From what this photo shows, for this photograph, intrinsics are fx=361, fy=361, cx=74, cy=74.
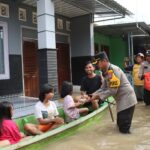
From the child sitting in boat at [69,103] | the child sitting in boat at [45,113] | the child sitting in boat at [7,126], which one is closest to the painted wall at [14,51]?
the child sitting in boat at [69,103]

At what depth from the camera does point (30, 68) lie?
12.5 meters

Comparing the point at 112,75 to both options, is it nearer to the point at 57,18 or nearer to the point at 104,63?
the point at 104,63

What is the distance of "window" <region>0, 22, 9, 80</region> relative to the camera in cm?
1077

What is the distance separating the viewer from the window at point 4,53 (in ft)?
35.3

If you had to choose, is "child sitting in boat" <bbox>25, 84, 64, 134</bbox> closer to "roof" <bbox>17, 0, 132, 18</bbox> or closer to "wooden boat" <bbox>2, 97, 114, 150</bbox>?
"wooden boat" <bbox>2, 97, 114, 150</bbox>

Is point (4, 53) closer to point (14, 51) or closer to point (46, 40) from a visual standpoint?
point (14, 51)

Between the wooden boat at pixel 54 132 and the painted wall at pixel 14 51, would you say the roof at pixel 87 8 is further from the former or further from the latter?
the wooden boat at pixel 54 132

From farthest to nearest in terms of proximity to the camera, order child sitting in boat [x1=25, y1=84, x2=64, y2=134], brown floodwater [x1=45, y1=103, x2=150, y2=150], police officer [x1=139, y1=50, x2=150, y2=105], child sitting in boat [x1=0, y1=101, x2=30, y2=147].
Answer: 1. police officer [x1=139, y1=50, x2=150, y2=105]
2. child sitting in boat [x1=25, y1=84, x2=64, y2=134]
3. brown floodwater [x1=45, y1=103, x2=150, y2=150]
4. child sitting in boat [x1=0, y1=101, x2=30, y2=147]

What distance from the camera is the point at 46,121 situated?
643 centimetres

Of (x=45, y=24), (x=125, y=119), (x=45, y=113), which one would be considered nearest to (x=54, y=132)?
(x=45, y=113)

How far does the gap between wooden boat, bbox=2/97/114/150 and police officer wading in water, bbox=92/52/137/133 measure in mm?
699

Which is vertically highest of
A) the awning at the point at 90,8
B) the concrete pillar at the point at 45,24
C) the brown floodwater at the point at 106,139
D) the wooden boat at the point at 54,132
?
the awning at the point at 90,8

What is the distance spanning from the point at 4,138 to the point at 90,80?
143 inches

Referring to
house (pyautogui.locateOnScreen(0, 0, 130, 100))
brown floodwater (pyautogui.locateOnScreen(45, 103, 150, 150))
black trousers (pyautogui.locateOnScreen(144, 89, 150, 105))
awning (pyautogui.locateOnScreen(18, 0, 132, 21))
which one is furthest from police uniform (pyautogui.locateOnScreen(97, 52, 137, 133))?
awning (pyautogui.locateOnScreen(18, 0, 132, 21))
